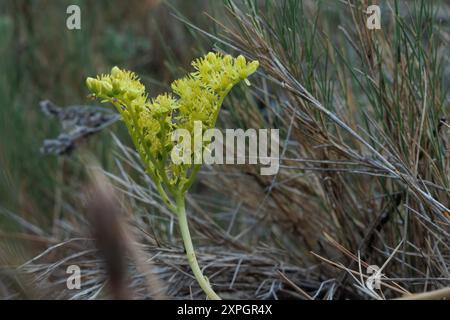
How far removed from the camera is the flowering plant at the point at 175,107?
1002 millimetres

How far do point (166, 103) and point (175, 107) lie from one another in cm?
1

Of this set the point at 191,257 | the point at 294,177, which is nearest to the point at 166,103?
the point at 191,257

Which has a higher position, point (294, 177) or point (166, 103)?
point (166, 103)

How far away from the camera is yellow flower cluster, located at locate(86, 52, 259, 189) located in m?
1.00

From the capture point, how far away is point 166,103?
101 cm

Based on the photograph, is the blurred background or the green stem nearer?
the green stem

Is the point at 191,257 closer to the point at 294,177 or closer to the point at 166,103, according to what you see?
the point at 166,103

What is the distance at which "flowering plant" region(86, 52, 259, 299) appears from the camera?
1002 mm

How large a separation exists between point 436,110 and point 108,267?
99 centimetres

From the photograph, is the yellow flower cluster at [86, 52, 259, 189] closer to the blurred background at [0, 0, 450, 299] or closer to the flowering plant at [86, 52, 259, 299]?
the flowering plant at [86, 52, 259, 299]

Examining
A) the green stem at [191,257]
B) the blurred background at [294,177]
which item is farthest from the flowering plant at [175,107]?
the blurred background at [294,177]

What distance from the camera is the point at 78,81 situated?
96.3 inches

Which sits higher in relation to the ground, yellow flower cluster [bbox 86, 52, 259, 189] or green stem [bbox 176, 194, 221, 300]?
yellow flower cluster [bbox 86, 52, 259, 189]

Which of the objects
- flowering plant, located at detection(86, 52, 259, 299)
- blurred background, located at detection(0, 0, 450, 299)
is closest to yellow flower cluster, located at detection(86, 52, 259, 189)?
flowering plant, located at detection(86, 52, 259, 299)
